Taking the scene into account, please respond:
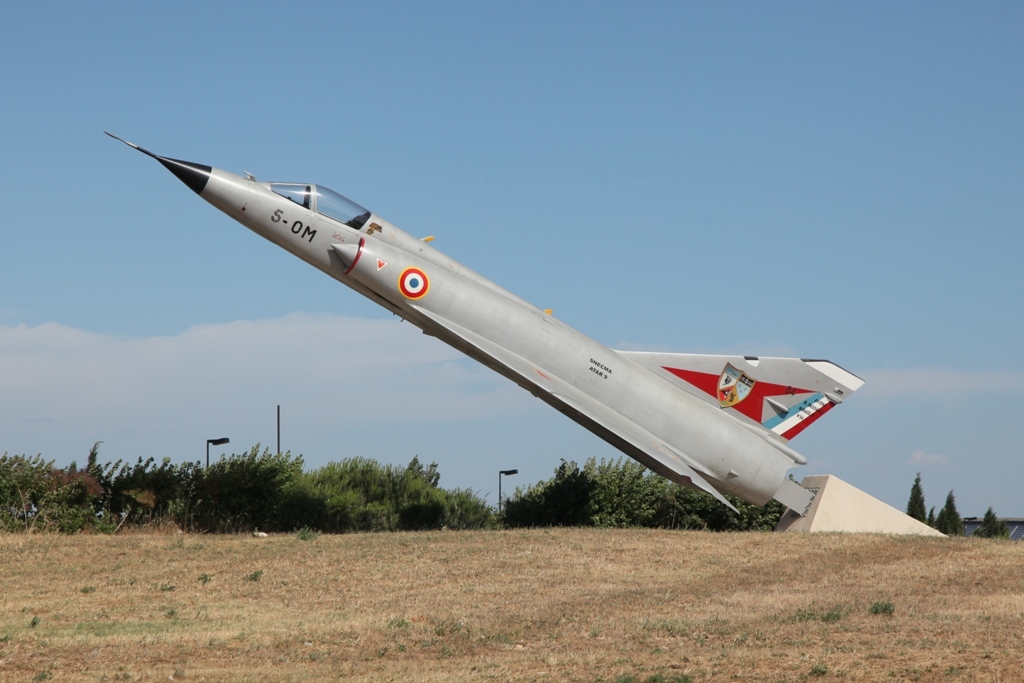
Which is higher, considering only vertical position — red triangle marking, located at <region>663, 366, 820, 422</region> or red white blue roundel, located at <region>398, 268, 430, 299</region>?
red white blue roundel, located at <region>398, 268, 430, 299</region>

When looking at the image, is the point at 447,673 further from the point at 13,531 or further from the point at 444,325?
the point at 13,531

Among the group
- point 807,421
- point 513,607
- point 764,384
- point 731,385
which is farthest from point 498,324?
point 807,421

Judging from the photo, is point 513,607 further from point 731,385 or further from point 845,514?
point 845,514

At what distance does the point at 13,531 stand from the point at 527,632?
12767mm

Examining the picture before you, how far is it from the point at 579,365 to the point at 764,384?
14.6 feet

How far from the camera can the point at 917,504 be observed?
97.2ft

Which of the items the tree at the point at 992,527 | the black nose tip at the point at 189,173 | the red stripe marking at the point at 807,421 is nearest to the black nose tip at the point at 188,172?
the black nose tip at the point at 189,173

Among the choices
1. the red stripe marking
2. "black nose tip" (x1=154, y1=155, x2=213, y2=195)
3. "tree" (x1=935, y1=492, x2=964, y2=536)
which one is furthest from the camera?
"tree" (x1=935, y1=492, x2=964, y2=536)

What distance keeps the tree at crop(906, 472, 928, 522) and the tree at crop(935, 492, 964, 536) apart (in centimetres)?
86

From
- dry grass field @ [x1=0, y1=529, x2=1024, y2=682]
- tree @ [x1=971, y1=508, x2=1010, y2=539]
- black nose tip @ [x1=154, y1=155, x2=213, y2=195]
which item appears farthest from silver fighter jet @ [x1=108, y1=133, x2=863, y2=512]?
tree @ [x1=971, y1=508, x2=1010, y2=539]

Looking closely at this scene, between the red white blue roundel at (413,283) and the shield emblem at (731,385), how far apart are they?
705cm

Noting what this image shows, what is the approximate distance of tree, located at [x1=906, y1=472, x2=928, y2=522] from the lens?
29469 millimetres

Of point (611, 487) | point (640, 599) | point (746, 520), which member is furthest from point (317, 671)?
point (746, 520)

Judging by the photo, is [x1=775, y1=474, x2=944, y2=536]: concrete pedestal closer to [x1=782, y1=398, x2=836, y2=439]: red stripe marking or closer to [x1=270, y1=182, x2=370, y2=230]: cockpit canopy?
[x1=782, y1=398, x2=836, y2=439]: red stripe marking
